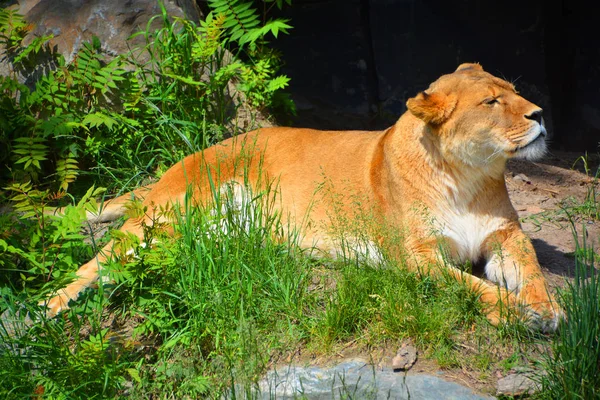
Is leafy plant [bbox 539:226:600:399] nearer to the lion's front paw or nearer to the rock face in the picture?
the lion's front paw

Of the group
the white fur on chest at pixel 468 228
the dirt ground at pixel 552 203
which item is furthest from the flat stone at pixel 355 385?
the dirt ground at pixel 552 203

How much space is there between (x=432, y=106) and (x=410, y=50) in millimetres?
2668

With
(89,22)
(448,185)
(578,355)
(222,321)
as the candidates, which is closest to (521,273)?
(448,185)

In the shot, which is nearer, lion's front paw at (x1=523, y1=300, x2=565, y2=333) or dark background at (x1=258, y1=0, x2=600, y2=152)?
lion's front paw at (x1=523, y1=300, x2=565, y2=333)

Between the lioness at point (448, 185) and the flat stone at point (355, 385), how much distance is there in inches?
21.5

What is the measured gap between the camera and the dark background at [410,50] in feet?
21.9

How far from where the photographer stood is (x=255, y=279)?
3967 mm

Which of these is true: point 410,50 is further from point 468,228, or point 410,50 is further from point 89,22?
point 468,228

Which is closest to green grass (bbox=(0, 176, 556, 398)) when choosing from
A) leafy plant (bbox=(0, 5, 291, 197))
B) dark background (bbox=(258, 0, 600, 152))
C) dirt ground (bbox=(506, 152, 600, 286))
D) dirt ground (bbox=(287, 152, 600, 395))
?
dirt ground (bbox=(287, 152, 600, 395))

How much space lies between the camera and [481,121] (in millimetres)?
4094

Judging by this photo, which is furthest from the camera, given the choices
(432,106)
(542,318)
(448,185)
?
(448,185)

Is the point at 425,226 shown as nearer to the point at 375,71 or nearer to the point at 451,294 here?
the point at 451,294

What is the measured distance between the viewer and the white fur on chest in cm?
423

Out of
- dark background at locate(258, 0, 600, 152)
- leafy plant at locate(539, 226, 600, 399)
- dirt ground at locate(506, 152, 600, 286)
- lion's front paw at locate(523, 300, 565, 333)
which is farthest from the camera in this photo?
dark background at locate(258, 0, 600, 152)
